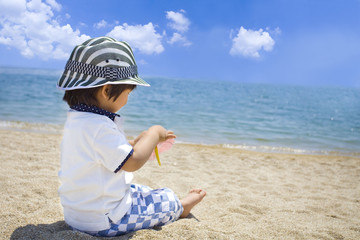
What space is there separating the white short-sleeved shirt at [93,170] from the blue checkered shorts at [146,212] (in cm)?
6

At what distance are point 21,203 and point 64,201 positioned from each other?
892mm

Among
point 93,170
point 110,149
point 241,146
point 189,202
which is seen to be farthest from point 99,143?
point 241,146

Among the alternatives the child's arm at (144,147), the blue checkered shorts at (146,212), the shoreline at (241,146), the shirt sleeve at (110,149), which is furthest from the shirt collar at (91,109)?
the shoreline at (241,146)

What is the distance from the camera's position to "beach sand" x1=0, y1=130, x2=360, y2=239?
2.08 m

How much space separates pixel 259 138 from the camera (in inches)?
299

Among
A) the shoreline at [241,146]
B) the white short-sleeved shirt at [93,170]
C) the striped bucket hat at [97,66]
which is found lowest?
the shoreline at [241,146]

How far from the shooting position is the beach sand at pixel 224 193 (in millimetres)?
2084

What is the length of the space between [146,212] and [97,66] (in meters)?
0.96

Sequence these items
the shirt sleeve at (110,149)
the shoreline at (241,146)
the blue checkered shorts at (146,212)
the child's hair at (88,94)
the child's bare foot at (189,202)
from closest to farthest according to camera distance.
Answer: the shirt sleeve at (110,149) → the child's hair at (88,94) → the blue checkered shorts at (146,212) → the child's bare foot at (189,202) → the shoreline at (241,146)

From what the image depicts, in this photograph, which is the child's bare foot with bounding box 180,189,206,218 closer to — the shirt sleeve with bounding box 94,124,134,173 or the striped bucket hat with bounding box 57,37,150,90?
the shirt sleeve with bounding box 94,124,134,173

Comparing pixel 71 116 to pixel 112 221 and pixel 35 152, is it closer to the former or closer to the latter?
pixel 112 221

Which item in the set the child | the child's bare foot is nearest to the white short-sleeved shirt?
the child

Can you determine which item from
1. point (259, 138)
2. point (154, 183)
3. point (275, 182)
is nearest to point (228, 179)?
point (275, 182)

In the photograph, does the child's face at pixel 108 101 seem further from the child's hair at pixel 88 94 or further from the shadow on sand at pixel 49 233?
the shadow on sand at pixel 49 233
